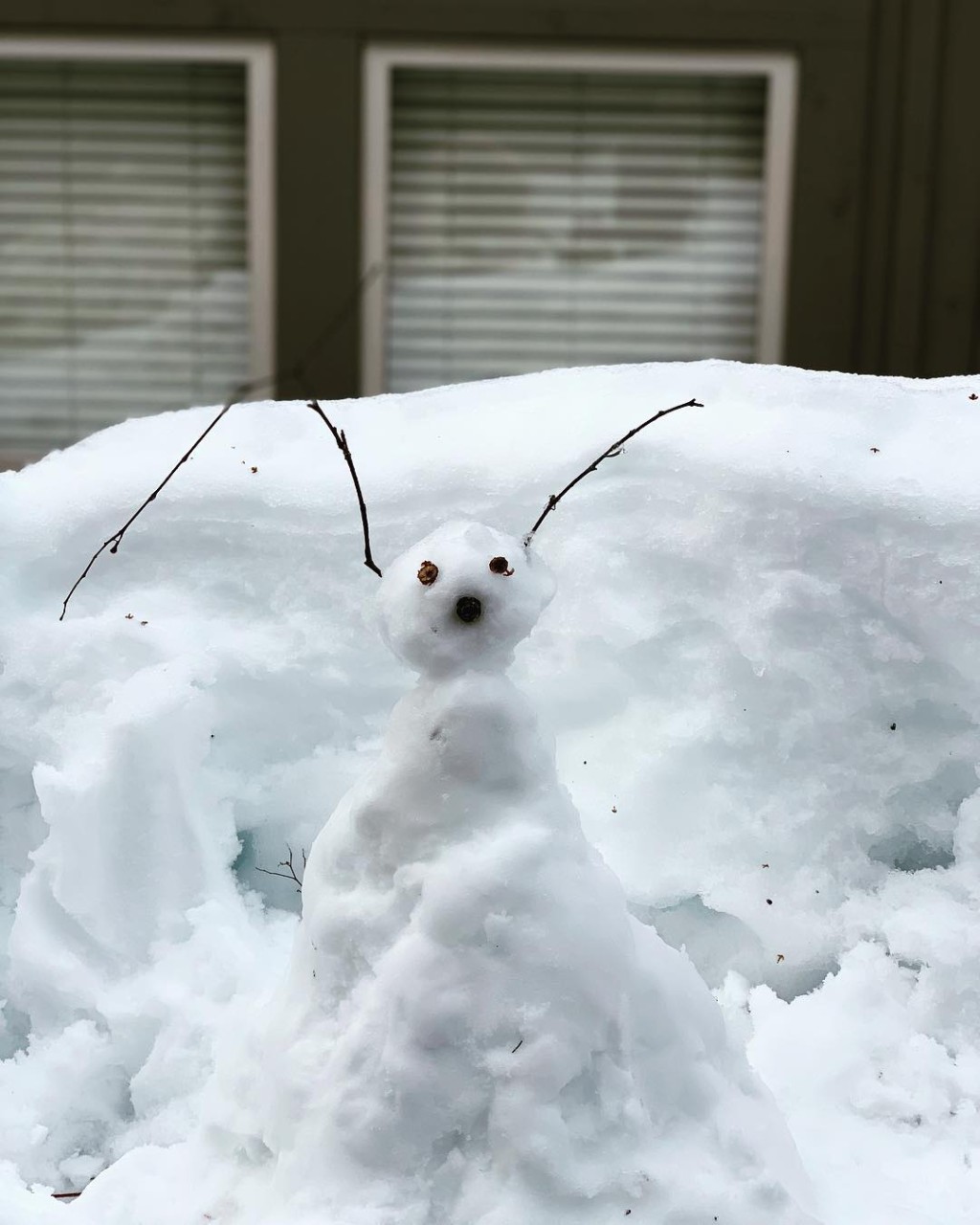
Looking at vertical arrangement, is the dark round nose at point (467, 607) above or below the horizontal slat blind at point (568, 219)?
below

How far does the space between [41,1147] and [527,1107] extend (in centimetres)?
70

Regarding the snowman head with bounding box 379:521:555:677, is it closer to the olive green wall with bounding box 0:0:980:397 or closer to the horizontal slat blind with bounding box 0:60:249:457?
the olive green wall with bounding box 0:0:980:397

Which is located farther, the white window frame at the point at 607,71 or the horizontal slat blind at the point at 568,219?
the horizontal slat blind at the point at 568,219

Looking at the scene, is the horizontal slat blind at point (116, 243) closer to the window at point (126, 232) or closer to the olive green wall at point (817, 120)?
the window at point (126, 232)

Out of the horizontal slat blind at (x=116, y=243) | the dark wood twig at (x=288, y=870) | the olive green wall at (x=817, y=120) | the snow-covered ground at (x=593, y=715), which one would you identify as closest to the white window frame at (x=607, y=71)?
the olive green wall at (x=817, y=120)

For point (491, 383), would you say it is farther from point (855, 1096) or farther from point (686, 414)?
point (855, 1096)

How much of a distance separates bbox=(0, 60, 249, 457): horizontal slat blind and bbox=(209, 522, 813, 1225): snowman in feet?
12.8

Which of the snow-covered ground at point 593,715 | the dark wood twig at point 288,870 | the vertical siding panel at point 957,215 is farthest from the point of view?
the vertical siding panel at point 957,215

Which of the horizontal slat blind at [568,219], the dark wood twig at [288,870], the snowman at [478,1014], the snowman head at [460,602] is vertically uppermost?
the horizontal slat blind at [568,219]

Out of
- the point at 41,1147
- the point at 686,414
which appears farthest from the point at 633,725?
the point at 41,1147

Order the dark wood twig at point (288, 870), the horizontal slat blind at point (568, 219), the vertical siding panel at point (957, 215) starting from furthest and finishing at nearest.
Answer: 1. the horizontal slat blind at point (568, 219)
2. the vertical siding panel at point (957, 215)
3. the dark wood twig at point (288, 870)

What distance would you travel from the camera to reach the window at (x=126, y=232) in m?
4.59

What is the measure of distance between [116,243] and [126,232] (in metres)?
0.06

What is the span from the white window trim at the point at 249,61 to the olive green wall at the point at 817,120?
4 centimetres
